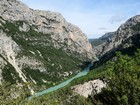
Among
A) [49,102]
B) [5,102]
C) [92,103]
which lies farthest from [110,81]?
[92,103]

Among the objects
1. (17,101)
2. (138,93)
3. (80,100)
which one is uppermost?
(17,101)

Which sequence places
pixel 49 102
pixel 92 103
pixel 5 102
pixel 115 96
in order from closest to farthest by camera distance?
1. pixel 5 102
2. pixel 49 102
3. pixel 115 96
4. pixel 92 103

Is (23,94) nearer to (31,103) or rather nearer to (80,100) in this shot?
(31,103)

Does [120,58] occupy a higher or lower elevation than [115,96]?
higher

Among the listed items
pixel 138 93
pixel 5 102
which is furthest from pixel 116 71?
pixel 5 102

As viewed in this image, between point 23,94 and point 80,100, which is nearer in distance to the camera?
point 23,94

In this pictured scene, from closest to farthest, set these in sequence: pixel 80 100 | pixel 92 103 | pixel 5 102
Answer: pixel 5 102, pixel 92 103, pixel 80 100

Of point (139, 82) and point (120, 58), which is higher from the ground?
point (120, 58)

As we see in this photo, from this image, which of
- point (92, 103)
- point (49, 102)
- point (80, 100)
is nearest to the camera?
point (49, 102)

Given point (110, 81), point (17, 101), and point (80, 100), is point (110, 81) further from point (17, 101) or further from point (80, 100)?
point (80, 100)
